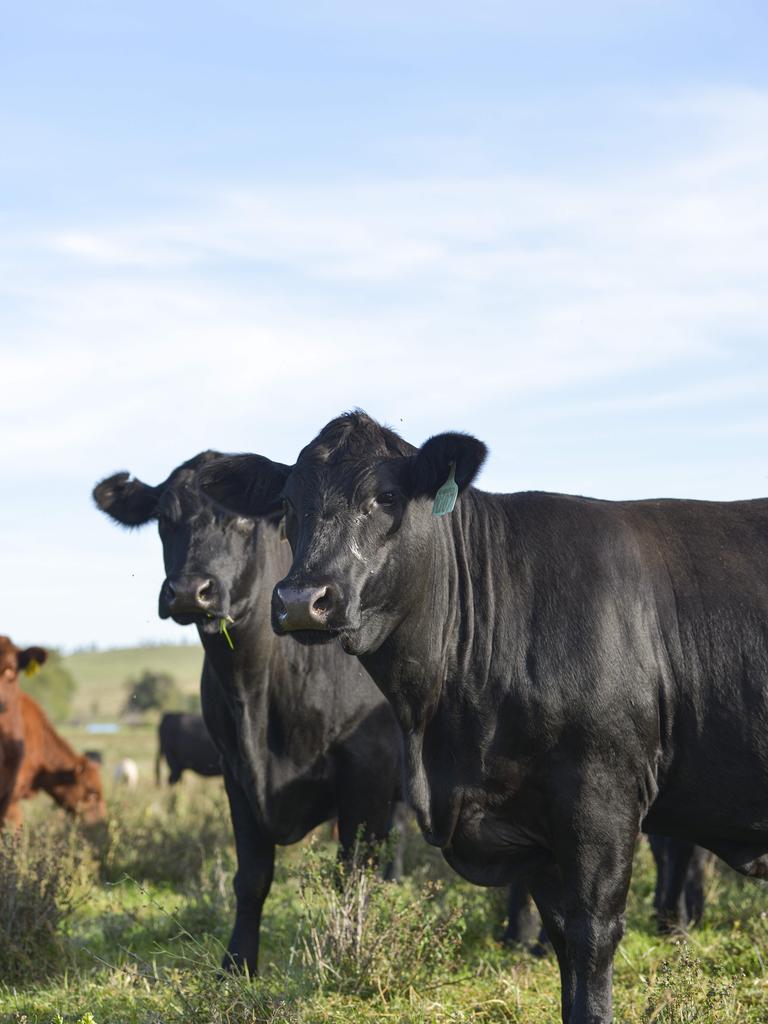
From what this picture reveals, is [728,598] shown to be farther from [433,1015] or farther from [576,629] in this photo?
[433,1015]

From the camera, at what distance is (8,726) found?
1151 centimetres

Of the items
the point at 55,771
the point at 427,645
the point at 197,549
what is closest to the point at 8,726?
the point at 55,771

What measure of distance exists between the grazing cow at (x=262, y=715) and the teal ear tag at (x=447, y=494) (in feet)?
6.12

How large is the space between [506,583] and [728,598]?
90cm

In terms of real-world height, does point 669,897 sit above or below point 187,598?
below

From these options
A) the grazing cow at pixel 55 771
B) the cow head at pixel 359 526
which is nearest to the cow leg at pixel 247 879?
the cow head at pixel 359 526

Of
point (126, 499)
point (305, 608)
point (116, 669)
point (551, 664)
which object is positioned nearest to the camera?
point (305, 608)

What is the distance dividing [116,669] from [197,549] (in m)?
105

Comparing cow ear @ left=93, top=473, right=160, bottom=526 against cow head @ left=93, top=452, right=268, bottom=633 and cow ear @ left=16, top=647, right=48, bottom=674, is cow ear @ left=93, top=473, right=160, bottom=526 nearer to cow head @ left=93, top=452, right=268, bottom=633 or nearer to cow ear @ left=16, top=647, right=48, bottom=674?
cow head @ left=93, top=452, right=268, bottom=633

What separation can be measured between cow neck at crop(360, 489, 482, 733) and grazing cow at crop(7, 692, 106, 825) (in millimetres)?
10318

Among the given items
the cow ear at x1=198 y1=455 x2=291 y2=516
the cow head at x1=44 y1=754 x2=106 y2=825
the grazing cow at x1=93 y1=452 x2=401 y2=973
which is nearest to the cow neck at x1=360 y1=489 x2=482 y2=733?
the cow ear at x1=198 y1=455 x2=291 y2=516

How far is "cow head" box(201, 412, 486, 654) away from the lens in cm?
459

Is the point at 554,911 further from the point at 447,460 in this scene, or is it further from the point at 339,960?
the point at 447,460

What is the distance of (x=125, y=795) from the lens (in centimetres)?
1512
